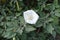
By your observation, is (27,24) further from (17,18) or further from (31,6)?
(31,6)

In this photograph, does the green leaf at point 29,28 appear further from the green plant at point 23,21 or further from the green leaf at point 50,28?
the green leaf at point 50,28

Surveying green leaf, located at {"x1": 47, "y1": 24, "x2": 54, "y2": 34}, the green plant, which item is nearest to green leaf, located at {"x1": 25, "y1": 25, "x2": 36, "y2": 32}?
the green plant

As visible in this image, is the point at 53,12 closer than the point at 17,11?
Yes

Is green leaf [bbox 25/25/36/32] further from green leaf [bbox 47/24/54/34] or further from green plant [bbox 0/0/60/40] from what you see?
green leaf [bbox 47/24/54/34]

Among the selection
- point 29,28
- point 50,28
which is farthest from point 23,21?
point 50,28

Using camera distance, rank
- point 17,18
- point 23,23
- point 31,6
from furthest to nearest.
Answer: point 31,6 → point 17,18 → point 23,23

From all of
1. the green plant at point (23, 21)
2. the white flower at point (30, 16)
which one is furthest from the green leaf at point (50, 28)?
the white flower at point (30, 16)

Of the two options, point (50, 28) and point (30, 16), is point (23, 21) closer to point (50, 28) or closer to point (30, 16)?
point (30, 16)

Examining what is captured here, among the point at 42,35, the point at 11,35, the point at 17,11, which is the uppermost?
the point at 17,11

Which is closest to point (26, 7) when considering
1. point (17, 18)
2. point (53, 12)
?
point (17, 18)
